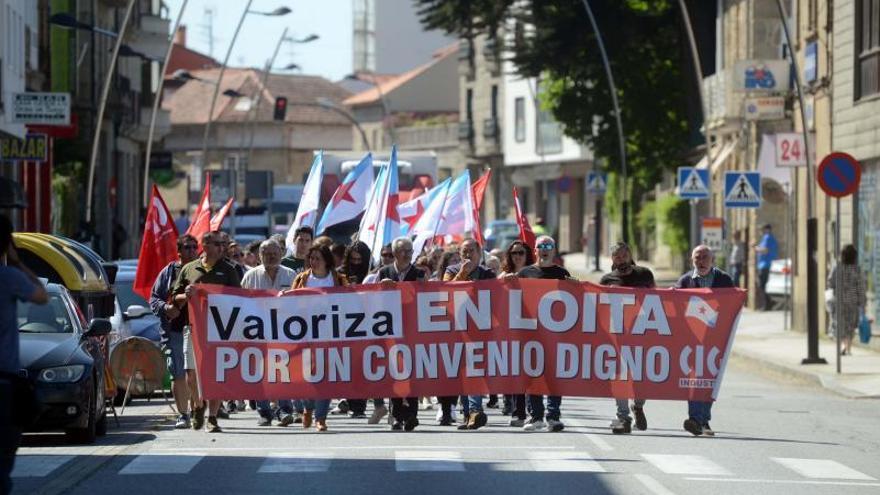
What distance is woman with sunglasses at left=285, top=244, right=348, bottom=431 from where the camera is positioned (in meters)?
18.6

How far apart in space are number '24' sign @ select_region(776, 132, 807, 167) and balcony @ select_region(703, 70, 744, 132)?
45.3ft

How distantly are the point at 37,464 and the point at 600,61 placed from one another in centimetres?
4103

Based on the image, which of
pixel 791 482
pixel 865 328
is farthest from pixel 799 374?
pixel 791 482

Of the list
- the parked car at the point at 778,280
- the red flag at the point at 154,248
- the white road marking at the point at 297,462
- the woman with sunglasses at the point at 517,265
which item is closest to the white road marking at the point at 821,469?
the white road marking at the point at 297,462

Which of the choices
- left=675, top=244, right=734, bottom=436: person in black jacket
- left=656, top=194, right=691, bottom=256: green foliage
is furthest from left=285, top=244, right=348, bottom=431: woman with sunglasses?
left=656, top=194, right=691, bottom=256: green foliage

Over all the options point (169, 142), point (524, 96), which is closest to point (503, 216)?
point (524, 96)

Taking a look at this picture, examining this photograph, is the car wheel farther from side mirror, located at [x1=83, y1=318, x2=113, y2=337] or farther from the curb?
the curb

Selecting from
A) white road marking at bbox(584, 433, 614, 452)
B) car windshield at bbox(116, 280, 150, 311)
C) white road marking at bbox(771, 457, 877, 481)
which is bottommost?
white road marking at bbox(584, 433, 614, 452)

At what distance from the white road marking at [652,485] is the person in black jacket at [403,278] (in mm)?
4453

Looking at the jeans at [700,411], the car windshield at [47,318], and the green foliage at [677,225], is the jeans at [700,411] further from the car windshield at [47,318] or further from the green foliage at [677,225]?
the green foliage at [677,225]

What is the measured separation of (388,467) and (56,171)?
39.0 meters

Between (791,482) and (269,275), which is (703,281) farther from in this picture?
(791,482)

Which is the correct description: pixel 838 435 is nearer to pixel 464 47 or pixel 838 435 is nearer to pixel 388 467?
pixel 388 467

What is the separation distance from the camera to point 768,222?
4772cm
